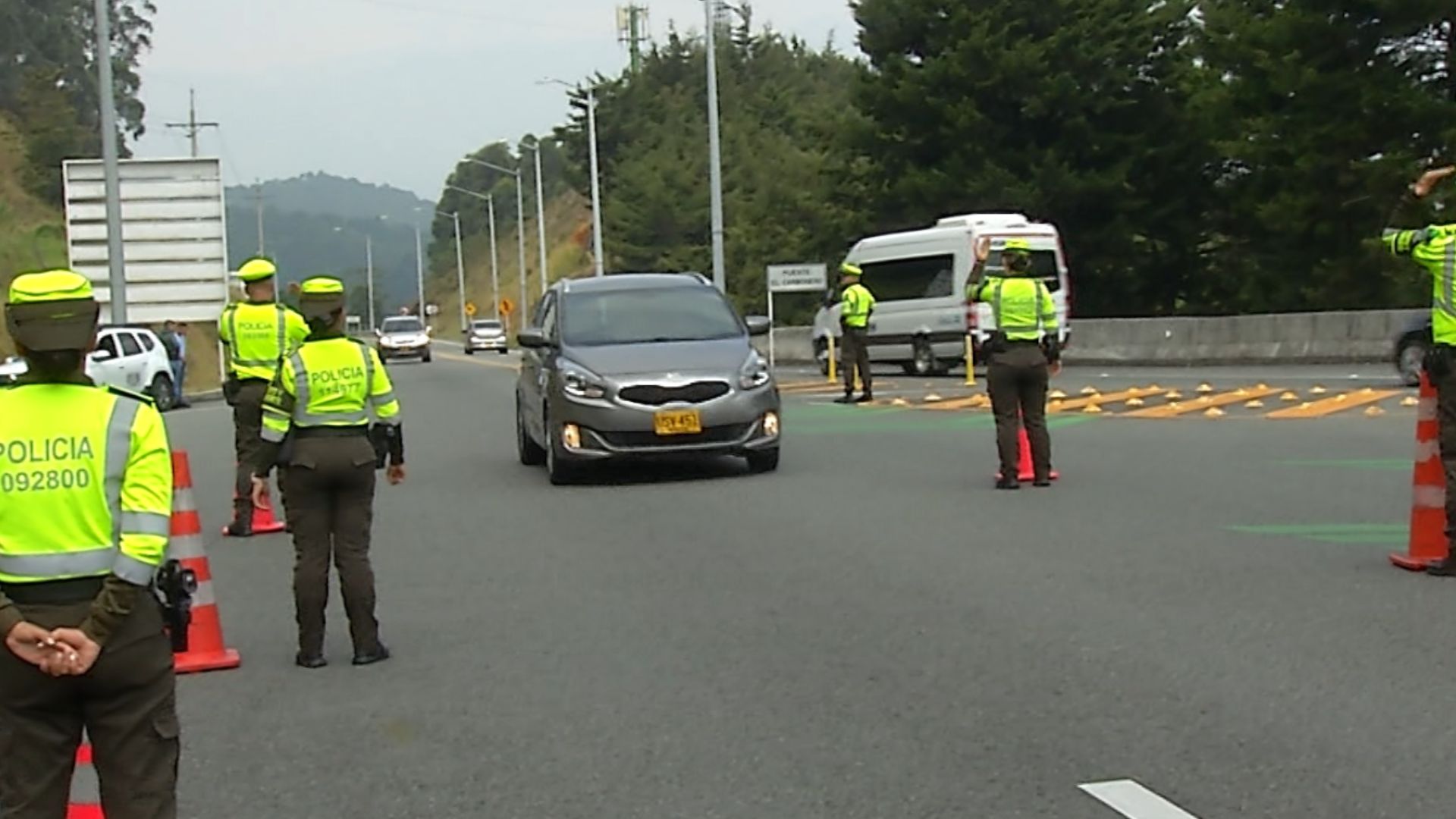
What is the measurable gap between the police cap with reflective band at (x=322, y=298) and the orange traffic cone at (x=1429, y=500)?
544 centimetres

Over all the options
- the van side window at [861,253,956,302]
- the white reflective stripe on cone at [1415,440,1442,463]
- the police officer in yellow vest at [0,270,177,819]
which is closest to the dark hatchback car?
the white reflective stripe on cone at [1415,440,1442,463]

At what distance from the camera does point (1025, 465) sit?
14.7 metres

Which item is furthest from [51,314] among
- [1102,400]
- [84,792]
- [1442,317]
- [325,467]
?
[1102,400]

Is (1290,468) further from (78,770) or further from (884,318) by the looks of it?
(884,318)

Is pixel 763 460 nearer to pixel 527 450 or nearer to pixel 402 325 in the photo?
pixel 527 450

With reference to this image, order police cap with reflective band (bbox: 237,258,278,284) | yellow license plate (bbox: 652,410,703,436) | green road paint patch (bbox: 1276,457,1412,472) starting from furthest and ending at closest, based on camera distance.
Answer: yellow license plate (bbox: 652,410,703,436) → green road paint patch (bbox: 1276,457,1412,472) → police cap with reflective band (bbox: 237,258,278,284)

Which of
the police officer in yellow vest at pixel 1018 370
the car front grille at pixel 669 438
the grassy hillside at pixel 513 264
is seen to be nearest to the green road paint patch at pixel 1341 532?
the police officer in yellow vest at pixel 1018 370

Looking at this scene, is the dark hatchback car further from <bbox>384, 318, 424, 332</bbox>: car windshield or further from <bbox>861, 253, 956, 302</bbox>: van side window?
<bbox>384, 318, 424, 332</bbox>: car windshield

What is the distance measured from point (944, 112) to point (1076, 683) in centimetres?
4230

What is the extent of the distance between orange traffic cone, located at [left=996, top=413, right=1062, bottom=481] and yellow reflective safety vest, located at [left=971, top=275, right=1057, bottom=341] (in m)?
0.72

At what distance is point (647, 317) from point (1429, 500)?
780cm

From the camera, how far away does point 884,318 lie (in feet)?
114

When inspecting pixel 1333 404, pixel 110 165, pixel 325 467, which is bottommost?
pixel 1333 404

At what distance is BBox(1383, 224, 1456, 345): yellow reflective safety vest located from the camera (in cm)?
968
